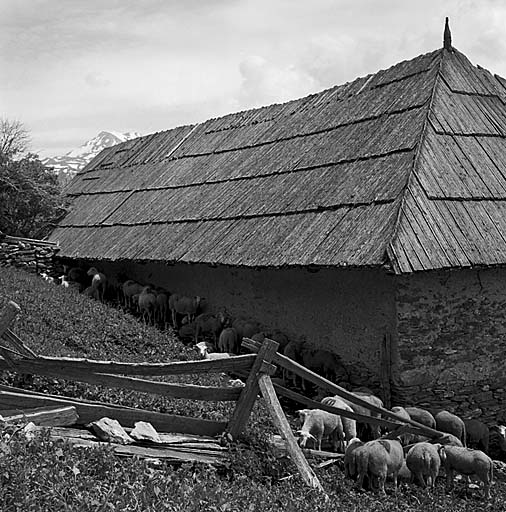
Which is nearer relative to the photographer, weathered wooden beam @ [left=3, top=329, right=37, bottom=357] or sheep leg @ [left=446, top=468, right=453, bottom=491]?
weathered wooden beam @ [left=3, top=329, right=37, bottom=357]

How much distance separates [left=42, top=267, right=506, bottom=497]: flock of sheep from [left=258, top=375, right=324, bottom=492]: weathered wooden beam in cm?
86

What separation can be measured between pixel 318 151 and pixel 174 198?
12.7 ft

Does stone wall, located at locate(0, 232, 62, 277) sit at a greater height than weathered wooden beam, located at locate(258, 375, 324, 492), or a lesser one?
greater

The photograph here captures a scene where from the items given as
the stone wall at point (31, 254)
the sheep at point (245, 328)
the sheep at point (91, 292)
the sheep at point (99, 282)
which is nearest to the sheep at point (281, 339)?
the sheep at point (245, 328)

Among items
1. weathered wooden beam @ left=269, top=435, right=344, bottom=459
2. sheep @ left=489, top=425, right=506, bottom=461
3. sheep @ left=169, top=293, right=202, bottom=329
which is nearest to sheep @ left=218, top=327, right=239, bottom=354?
sheep @ left=169, top=293, right=202, bottom=329

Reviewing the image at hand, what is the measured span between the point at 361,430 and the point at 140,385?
10.6 feet

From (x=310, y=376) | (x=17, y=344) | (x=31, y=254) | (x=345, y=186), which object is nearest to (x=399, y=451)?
(x=310, y=376)

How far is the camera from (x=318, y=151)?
1301 cm

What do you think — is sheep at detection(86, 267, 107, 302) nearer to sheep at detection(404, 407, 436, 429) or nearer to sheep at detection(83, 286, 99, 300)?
sheep at detection(83, 286, 99, 300)

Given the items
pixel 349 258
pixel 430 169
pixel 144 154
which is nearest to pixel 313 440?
pixel 349 258

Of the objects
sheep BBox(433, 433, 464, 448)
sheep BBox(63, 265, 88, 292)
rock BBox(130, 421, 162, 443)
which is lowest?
rock BBox(130, 421, 162, 443)

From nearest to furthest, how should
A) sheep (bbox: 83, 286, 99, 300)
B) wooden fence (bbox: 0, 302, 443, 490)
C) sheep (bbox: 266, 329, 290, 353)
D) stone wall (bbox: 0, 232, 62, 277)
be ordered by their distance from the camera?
wooden fence (bbox: 0, 302, 443, 490)
sheep (bbox: 266, 329, 290, 353)
sheep (bbox: 83, 286, 99, 300)
stone wall (bbox: 0, 232, 62, 277)

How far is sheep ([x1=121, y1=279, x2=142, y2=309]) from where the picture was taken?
48.8ft

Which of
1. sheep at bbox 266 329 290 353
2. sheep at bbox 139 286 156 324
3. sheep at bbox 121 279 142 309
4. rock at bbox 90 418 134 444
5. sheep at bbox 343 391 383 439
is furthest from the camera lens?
sheep at bbox 121 279 142 309
